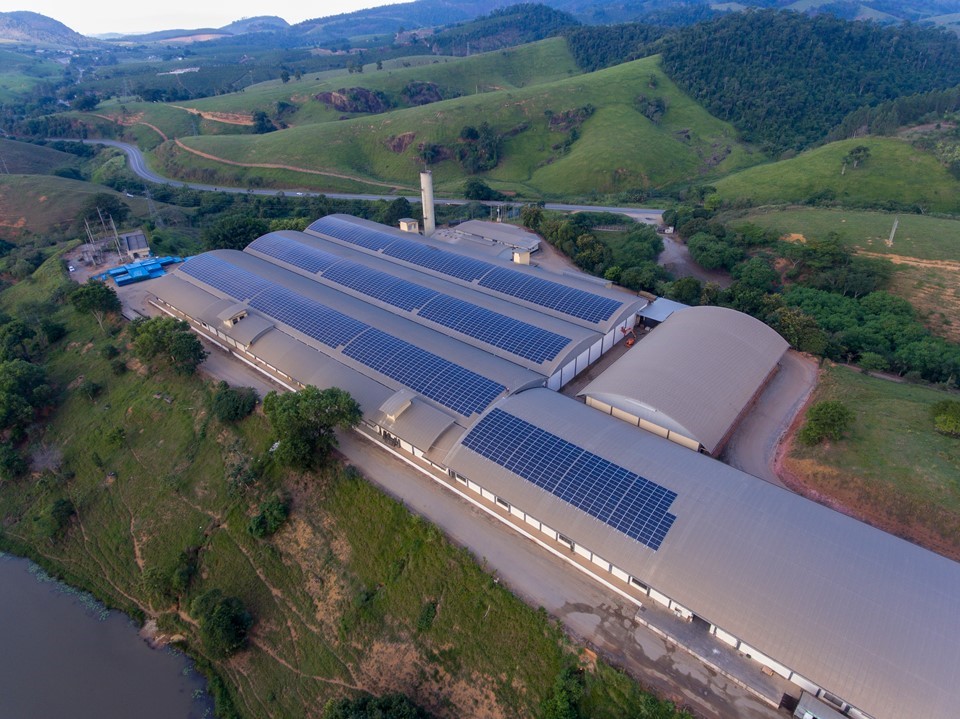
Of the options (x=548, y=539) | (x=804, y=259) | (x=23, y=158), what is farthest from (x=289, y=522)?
(x=23, y=158)

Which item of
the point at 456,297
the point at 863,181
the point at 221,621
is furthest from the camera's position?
the point at 863,181

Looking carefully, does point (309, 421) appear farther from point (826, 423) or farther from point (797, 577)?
point (826, 423)

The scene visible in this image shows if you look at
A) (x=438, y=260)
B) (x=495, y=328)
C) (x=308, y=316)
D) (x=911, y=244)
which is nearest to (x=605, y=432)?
(x=495, y=328)

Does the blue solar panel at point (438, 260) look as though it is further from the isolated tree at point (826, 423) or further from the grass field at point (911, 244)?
the grass field at point (911, 244)

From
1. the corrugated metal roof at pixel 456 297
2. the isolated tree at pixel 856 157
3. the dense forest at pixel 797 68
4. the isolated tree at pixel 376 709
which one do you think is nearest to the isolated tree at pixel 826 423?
the corrugated metal roof at pixel 456 297

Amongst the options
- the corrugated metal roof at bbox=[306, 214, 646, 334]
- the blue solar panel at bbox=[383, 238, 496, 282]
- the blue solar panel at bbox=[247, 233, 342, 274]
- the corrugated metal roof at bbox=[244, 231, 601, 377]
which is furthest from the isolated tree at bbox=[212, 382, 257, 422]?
the blue solar panel at bbox=[383, 238, 496, 282]
